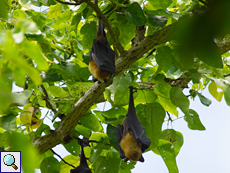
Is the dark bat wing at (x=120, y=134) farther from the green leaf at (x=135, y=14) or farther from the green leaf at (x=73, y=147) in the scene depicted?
the green leaf at (x=135, y=14)

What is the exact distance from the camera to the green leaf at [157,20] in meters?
2.12

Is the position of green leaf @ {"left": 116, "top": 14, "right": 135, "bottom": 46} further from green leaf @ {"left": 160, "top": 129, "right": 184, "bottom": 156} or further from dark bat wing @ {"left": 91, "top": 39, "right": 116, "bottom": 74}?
green leaf @ {"left": 160, "top": 129, "right": 184, "bottom": 156}

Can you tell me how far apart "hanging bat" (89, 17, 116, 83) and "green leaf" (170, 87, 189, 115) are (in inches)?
22.4

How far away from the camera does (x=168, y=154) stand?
2660 mm

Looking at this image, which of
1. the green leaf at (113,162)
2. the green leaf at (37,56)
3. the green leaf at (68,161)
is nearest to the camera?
the green leaf at (37,56)

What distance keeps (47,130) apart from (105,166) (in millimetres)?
707

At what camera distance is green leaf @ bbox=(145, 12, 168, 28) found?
6.94 feet

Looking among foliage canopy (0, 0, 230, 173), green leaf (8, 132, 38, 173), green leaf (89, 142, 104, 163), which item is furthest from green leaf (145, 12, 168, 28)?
green leaf (8, 132, 38, 173)

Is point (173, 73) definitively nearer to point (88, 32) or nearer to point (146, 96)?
point (146, 96)

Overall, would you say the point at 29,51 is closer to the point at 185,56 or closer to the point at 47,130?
the point at 185,56

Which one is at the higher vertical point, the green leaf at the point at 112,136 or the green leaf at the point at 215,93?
the green leaf at the point at 215,93

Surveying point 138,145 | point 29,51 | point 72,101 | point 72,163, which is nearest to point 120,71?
point 72,101

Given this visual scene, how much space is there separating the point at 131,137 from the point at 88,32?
1164 mm

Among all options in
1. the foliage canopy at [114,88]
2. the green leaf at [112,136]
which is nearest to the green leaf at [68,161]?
the foliage canopy at [114,88]
